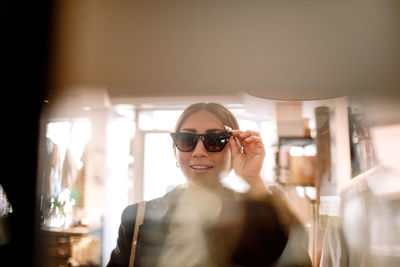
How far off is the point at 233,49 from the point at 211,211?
528mm

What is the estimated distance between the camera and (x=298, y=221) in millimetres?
775

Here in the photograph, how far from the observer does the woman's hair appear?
0.78 meters

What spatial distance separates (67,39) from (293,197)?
923mm

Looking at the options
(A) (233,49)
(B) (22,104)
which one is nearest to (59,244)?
(B) (22,104)

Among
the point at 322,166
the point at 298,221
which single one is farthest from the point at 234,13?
the point at 298,221

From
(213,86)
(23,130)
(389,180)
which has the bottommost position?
(389,180)

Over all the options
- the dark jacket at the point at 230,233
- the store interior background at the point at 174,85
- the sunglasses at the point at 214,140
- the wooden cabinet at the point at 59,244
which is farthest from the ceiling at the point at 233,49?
the wooden cabinet at the point at 59,244

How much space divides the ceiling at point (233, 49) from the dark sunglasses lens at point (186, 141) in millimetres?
142

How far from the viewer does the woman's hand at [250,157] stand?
783 millimetres

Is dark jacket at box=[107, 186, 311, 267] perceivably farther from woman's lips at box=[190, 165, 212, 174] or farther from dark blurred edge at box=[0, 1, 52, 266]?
dark blurred edge at box=[0, 1, 52, 266]

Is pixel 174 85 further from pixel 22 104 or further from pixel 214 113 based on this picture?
pixel 22 104

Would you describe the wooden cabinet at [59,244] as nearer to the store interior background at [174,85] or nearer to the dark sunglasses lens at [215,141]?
the store interior background at [174,85]

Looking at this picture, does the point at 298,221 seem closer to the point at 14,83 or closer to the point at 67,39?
the point at 67,39

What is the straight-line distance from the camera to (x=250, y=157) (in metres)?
0.79
